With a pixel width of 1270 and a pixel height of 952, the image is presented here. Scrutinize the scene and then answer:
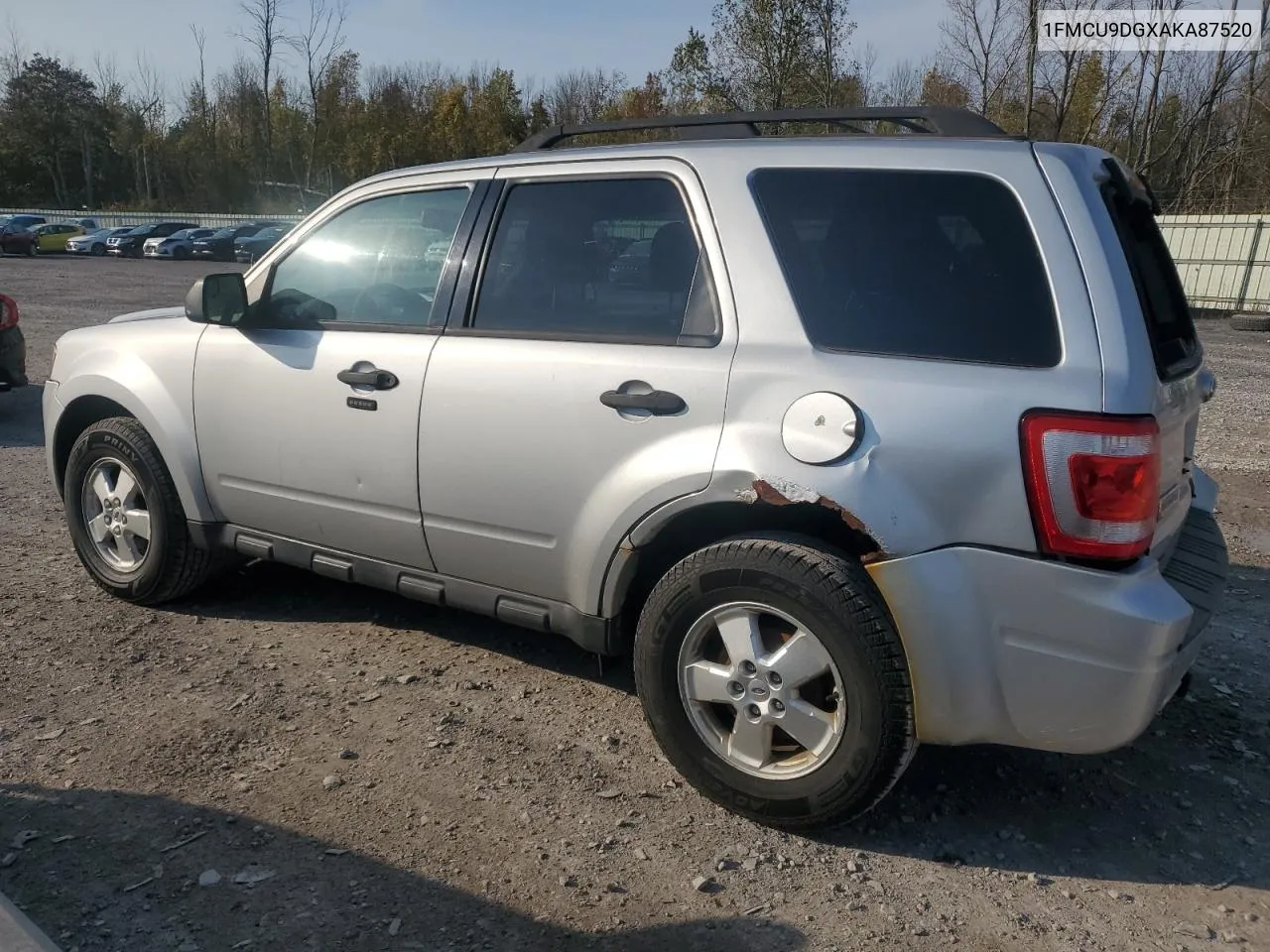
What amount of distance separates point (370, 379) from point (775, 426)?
1.58 metres

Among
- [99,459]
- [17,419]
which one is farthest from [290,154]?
[99,459]

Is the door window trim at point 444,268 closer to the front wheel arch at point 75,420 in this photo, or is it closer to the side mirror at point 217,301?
the side mirror at point 217,301

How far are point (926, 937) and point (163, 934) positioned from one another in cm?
190

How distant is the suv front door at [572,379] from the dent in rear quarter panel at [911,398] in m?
0.11

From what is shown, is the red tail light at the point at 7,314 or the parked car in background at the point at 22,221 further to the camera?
the parked car in background at the point at 22,221

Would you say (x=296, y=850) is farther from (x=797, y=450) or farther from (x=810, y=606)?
(x=797, y=450)

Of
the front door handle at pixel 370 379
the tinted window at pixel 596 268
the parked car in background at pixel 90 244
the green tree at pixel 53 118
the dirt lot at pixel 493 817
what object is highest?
the green tree at pixel 53 118

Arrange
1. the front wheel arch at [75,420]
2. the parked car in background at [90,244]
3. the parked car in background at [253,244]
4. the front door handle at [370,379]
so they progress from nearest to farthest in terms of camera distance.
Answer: the front door handle at [370,379]
the front wheel arch at [75,420]
the parked car in background at [253,244]
the parked car in background at [90,244]

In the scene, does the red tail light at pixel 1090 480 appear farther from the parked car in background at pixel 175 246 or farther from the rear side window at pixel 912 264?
the parked car in background at pixel 175 246

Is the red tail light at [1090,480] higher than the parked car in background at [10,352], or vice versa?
the red tail light at [1090,480]

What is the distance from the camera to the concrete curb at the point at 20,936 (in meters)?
2.22

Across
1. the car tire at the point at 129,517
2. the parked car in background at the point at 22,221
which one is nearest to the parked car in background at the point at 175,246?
the parked car in background at the point at 22,221

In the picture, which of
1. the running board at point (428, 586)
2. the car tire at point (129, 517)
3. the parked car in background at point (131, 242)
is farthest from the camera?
the parked car in background at point (131, 242)

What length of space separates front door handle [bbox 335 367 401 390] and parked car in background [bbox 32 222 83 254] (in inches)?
1639
